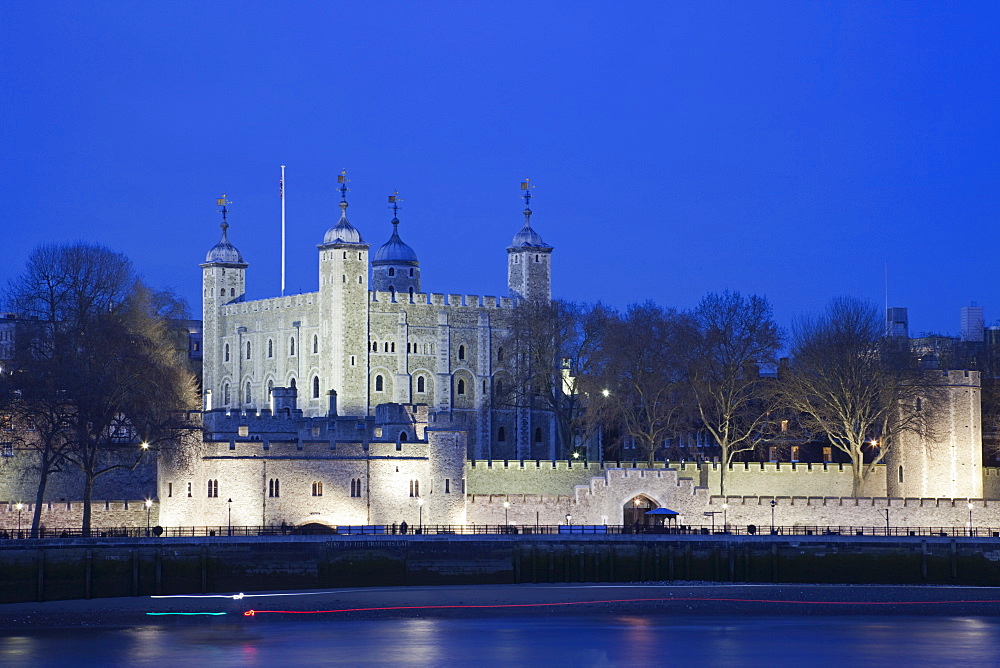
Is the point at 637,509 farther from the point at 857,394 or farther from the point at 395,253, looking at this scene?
the point at 395,253

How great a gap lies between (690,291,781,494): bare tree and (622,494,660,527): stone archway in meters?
5.16

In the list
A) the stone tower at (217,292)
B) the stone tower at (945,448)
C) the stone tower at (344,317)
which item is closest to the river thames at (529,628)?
the stone tower at (945,448)

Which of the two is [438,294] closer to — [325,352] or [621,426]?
[325,352]

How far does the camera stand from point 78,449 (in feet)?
252

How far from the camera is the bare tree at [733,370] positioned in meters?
89.8

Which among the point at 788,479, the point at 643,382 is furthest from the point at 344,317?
the point at 788,479

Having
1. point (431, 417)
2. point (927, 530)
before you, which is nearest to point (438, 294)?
point (431, 417)

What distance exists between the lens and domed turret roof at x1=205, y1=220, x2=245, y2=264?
11419 cm

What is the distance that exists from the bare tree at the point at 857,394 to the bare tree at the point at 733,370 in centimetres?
154

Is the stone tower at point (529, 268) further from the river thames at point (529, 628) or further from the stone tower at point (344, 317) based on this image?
the river thames at point (529, 628)

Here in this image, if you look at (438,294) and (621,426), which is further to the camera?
Result: (438,294)

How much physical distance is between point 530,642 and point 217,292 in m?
57.8

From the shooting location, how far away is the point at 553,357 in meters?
101

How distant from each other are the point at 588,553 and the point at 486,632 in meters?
11.3
